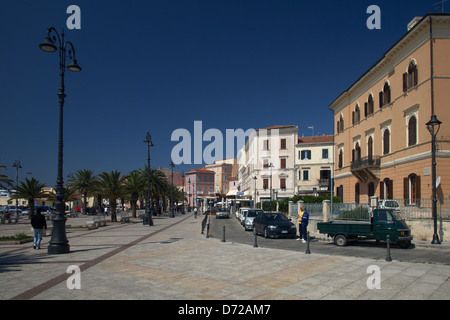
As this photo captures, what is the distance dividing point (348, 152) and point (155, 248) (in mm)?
31589

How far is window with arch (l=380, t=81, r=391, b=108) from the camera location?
100 ft

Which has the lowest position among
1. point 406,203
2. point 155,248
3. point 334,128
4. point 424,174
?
point 155,248

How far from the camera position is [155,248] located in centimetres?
1445

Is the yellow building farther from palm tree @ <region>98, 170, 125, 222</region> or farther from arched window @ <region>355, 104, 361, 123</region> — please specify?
palm tree @ <region>98, 170, 125, 222</region>

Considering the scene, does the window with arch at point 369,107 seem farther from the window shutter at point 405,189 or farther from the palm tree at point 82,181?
the palm tree at point 82,181

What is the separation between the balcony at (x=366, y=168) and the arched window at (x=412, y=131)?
18.5ft

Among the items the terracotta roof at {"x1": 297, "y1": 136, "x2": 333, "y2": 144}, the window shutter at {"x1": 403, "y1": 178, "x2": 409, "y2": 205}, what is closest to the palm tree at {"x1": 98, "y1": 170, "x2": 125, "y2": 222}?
the window shutter at {"x1": 403, "y1": 178, "x2": 409, "y2": 205}

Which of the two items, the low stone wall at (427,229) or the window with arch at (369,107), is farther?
the window with arch at (369,107)

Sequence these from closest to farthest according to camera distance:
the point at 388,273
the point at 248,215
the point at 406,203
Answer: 1. the point at 388,273
2. the point at 406,203
3. the point at 248,215

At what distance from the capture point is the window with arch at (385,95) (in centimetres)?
3054

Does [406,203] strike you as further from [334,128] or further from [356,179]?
[334,128]

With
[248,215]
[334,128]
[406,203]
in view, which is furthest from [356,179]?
[406,203]

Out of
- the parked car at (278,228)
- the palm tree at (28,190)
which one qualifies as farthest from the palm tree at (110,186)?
the parked car at (278,228)

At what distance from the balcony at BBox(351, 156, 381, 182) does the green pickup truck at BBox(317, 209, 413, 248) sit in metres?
18.2
